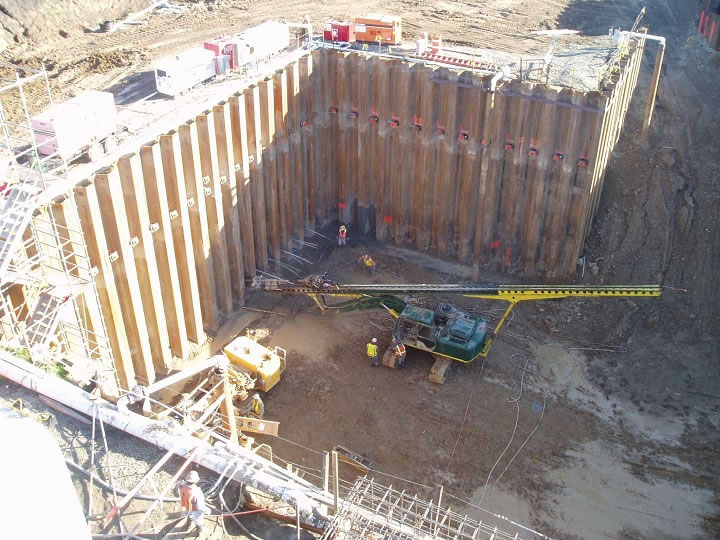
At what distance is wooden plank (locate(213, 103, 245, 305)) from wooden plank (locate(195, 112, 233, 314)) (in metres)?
0.25

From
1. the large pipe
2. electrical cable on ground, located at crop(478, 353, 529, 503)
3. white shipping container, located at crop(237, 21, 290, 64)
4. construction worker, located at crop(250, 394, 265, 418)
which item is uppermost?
white shipping container, located at crop(237, 21, 290, 64)

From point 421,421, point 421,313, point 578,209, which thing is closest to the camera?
point 421,421

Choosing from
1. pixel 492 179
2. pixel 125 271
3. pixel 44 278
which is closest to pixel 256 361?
pixel 125 271

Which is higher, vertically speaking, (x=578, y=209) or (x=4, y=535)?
(x=4, y=535)

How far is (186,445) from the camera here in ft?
40.4

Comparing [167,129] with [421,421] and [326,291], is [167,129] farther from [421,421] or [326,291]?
[421,421]

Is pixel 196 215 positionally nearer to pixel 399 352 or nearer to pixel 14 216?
pixel 14 216

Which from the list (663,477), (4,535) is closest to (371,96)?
(663,477)

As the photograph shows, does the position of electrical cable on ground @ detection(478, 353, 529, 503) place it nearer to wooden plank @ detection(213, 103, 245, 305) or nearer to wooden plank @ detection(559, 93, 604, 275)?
wooden plank @ detection(559, 93, 604, 275)

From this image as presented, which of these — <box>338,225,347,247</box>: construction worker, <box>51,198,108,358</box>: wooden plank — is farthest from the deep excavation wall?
<box>338,225,347,247</box>: construction worker

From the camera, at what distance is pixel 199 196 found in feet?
69.2

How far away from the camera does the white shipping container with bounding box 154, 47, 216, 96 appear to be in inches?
903

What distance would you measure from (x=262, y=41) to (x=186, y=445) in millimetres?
16548

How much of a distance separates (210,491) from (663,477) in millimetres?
12289
